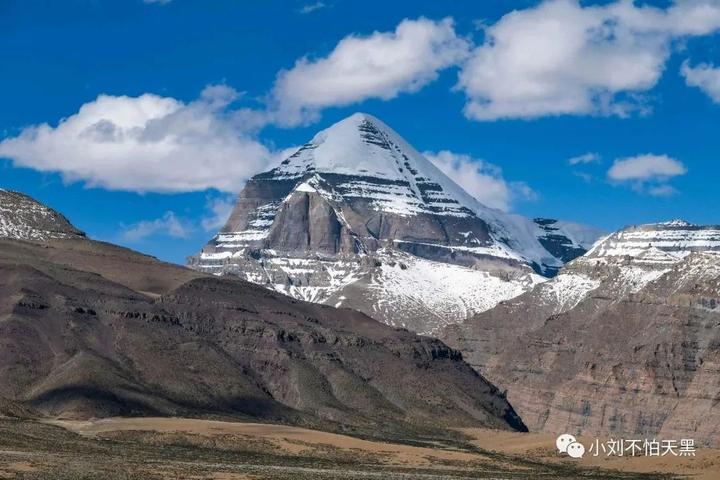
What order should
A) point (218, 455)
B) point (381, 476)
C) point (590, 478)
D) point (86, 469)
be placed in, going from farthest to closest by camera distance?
point (218, 455), point (590, 478), point (381, 476), point (86, 469)

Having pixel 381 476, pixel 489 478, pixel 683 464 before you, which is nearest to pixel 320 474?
pixel 381 476

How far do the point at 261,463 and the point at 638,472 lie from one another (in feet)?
133

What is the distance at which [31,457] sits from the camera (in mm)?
168500

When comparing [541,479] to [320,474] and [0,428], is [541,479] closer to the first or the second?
[320,474]

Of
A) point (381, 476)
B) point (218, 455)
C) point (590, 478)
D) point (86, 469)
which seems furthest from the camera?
point (218, 455)

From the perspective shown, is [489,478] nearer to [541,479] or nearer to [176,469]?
[541,479]

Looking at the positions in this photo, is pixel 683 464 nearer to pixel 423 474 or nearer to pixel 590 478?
pixel 590 478

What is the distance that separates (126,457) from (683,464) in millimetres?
58484

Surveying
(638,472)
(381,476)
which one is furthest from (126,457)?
(638,472)

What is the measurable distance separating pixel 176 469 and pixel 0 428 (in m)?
39.3

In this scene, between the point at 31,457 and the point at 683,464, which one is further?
the point at 683,464

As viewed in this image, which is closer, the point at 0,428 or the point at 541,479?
the point at 541,479

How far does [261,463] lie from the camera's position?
18562 centimetres

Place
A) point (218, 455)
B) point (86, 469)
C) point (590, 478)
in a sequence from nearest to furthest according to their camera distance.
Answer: point (86, 469) < point (590, 478) < point (218, 455)
